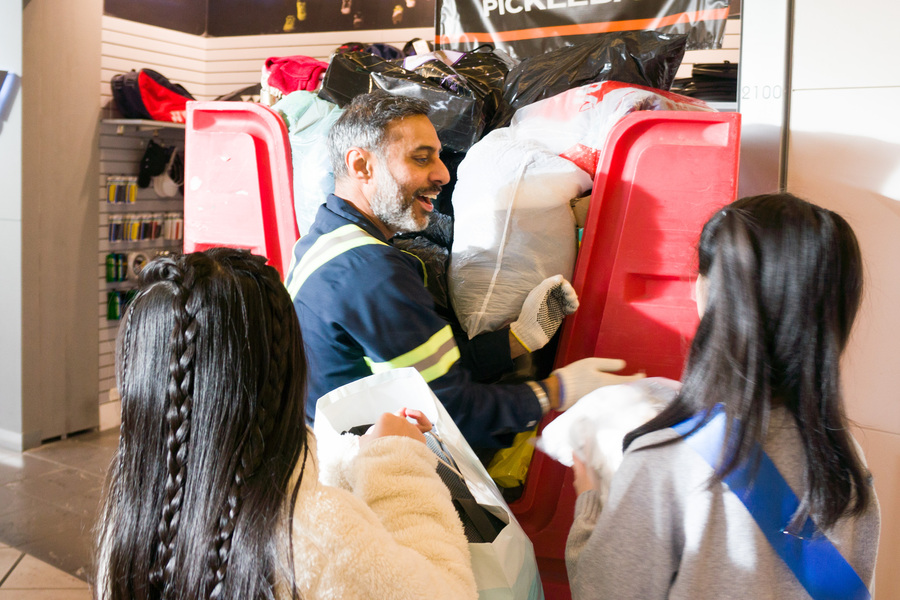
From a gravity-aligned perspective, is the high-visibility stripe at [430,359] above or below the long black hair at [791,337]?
below

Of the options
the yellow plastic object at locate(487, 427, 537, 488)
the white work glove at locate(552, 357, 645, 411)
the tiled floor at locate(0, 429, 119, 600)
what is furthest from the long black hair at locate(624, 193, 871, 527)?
the tiled floor at locate(0, 429, 119, 600)

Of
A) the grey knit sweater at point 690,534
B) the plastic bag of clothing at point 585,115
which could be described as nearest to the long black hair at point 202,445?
the grey knit sweater at point 690,534

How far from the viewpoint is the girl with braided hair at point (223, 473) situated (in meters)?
0.98

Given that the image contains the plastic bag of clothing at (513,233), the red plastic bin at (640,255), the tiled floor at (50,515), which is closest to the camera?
the red plastic bin at (640,255)

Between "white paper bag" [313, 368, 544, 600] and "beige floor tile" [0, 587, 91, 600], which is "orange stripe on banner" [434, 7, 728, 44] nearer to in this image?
"white paper bag" [313, 368, 544, 600]

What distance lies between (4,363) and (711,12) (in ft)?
15.5

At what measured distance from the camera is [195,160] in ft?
8.76

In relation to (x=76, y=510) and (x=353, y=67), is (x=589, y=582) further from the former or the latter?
(x=76, y=510)

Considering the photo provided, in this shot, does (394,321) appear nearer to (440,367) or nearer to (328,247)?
(440,367)

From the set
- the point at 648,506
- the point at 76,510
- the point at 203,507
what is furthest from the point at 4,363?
the point at 648,506

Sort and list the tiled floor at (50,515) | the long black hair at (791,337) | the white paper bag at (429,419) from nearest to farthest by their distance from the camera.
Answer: the long black hair at (791,337) < the white paper bag at (429,419) < the tiled floor at (50,515)

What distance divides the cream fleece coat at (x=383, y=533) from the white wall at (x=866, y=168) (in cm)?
138

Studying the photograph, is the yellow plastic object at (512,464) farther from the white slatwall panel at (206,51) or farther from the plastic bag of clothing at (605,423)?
the white slatwall panel at (206,51)

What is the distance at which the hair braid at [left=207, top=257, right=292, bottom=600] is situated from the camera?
971 millimetres
